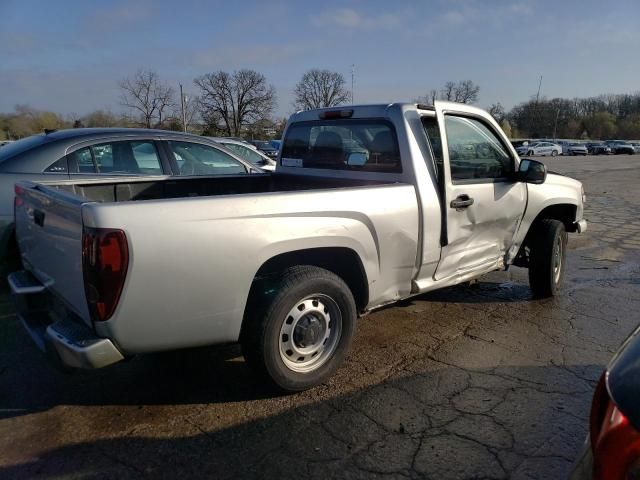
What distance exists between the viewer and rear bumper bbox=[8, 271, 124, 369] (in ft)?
8.26

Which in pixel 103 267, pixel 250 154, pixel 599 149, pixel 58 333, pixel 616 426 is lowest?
pixel 58 333

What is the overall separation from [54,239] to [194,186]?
1915 millimetres

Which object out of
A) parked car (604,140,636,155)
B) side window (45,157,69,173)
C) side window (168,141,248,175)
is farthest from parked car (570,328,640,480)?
parked car (604,140,636,155)

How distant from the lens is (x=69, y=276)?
8.95 ft

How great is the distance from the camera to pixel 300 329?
325cm

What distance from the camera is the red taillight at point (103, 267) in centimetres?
240

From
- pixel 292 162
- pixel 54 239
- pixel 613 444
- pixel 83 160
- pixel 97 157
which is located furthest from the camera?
pixel 97 157

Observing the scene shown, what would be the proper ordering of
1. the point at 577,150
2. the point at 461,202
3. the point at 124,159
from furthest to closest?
the point at 577,150, the point at 124,159, the point at 461,202

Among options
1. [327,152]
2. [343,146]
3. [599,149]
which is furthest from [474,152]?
[599,149]

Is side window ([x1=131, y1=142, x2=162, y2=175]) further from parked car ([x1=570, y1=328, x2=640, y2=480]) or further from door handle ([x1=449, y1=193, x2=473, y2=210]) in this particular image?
parked car ([x1=570, y1=328, x2=640, y2=480])

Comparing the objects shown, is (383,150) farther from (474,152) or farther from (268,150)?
(268,150)

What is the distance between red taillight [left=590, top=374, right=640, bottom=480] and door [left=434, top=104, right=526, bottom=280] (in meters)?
2.58

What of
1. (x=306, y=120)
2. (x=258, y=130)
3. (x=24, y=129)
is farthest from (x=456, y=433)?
(x=258, y=130)

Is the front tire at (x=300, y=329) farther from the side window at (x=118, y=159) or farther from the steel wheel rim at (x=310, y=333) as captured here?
the side window at (x=118, y=159)
